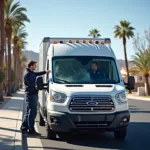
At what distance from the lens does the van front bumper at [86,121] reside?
8758 millimetres

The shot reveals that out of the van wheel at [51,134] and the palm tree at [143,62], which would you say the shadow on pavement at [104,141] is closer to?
the van wheel at [51,134]

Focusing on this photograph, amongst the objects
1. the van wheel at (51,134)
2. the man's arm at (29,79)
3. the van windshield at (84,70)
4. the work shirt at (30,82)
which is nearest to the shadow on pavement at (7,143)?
the van wheel at (51,134)

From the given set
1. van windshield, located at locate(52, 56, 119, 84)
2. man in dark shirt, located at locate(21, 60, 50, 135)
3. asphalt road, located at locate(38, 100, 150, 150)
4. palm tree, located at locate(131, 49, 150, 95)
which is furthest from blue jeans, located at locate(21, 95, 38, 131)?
palm tree, located at locate(131, 49, 150, 95)

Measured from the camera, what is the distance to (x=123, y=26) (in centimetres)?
5928

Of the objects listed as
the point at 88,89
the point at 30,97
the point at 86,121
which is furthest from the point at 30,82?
the point at 86,121

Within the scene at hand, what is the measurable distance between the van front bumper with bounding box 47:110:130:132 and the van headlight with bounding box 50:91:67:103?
34cm

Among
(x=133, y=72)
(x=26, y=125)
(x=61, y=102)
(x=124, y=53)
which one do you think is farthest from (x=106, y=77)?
(x=124, y=53)

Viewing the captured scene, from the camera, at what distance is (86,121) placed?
8.80 meters

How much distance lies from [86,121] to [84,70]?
1668 millimetres

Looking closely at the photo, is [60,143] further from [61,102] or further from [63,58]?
[63,58]

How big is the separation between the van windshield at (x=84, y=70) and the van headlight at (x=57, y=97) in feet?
1.76

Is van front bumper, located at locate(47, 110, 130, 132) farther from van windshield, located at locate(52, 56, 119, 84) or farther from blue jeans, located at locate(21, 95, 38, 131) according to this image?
blue jeans, located at locate(21, 95, 38, 131)

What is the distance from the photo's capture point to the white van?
28.9 ft

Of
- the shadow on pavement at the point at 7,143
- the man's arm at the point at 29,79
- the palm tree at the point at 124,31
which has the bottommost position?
the shadow on pavement at the point at 7,143
